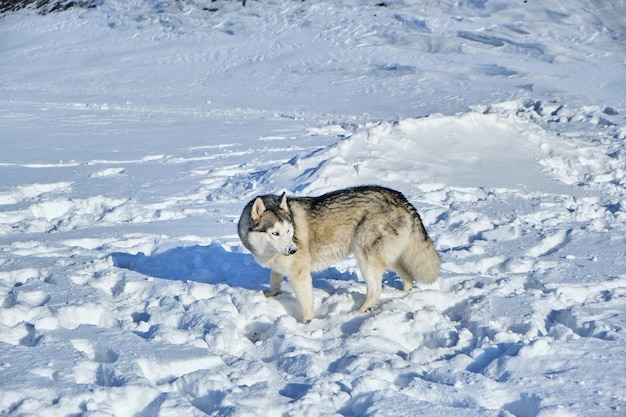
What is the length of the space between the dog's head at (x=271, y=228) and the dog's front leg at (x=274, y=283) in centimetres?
47

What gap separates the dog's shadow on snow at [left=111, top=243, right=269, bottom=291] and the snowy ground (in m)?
0.03

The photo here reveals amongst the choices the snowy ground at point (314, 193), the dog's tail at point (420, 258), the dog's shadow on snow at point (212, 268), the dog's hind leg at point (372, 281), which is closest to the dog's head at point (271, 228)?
the snowy ground at point (314, 193)

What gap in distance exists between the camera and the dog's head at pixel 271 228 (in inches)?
237

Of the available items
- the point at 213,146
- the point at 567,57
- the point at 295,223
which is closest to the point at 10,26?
the point at 213,146

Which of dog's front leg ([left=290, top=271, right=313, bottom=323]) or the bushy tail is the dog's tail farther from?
dog's front leg ([left=290, top=271, right=313, bottom=323])

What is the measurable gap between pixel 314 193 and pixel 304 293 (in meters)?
3.68

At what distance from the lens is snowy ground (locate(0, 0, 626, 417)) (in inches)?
181

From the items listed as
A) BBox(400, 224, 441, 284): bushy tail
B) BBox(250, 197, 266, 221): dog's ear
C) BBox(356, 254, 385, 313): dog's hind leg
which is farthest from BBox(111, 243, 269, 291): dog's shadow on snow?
BBox(400, 224, 441, 284): bushy tail

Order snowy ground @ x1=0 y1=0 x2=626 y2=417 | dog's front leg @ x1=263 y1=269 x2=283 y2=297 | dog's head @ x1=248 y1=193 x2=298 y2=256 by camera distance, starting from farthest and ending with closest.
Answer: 1. dog's front leg @ x1=263 y1=269 x2=283 y2=297
2. dog's head @ x1=248 y1=193 x2=298 y2=256
3. snowy ground @ x1=0 y1=0 x2=626 y2=417

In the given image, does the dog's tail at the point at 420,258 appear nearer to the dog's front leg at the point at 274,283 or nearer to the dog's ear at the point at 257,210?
the dog's front leg at the point at 274,283

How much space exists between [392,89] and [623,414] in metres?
15.9

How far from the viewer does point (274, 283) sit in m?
6.68

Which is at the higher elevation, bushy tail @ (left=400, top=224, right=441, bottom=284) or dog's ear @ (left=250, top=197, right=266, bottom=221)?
dog's ear @ (left=250, top=197, right=266, bottom=221)

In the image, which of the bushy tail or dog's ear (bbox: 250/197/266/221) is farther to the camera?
the bushy tail
